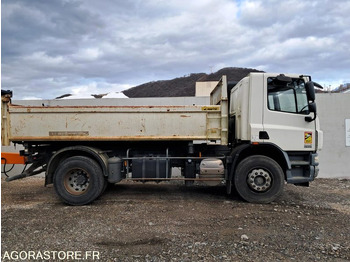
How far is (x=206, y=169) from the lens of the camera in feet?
20.6

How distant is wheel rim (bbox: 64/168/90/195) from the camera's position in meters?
5.99

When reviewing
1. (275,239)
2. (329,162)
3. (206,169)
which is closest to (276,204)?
(206,169)

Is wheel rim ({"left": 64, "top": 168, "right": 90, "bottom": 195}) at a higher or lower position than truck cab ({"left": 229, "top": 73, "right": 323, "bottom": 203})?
lower

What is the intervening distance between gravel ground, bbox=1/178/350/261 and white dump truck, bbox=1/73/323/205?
1.79 feet

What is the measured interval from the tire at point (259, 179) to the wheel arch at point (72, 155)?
277cm

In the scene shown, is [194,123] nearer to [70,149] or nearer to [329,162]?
[70,149]

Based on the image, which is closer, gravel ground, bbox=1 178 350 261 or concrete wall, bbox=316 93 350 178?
gravel ground, bbox=1 178 350 261

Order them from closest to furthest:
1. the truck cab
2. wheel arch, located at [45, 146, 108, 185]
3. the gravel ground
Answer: the gravel ground < the truck cab < wheel arch, located at [45, 146, 108, 185]

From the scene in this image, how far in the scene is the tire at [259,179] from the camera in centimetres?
586

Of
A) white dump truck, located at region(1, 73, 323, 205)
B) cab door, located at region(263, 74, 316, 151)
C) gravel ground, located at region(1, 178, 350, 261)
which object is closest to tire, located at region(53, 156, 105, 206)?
white dump truck, located at region(1, 73, 323, 205)

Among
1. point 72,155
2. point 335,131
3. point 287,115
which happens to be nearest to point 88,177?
point 72,155

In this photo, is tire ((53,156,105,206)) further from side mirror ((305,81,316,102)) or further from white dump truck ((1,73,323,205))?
side mirror ((305,81,316,102))

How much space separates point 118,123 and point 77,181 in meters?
1.48

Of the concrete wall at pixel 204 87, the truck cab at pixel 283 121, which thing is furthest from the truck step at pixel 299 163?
the concrete wall at pixel 204 87
